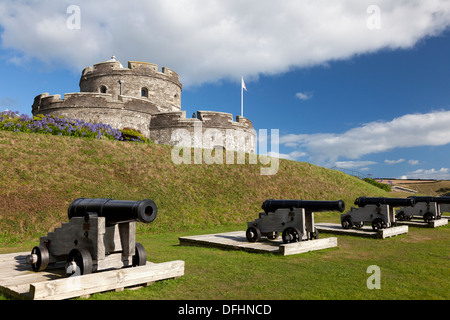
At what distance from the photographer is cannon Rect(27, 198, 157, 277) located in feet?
18.9

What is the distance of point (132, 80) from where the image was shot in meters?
34.5

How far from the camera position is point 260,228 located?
A: 1052 centimetres

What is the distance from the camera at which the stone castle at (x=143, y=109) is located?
28625 millimetres

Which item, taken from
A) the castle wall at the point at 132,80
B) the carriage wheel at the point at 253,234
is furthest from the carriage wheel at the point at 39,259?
the castle wall at the point at 132,80

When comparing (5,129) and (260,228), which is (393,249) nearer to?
(260,228)

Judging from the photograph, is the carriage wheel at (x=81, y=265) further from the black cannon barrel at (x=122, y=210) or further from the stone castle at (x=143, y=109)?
the stone castle at (x=143, y=109)

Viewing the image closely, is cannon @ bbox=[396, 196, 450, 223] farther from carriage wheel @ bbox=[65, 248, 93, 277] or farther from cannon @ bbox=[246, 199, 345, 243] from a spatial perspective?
carriage wheel @ bbox=[65, 248, 93, 277]

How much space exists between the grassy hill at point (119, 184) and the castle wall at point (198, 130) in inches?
257

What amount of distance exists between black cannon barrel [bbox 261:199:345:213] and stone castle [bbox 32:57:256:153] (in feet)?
65.9

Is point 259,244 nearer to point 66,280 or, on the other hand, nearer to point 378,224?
point 378,224

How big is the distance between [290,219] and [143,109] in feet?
75.9

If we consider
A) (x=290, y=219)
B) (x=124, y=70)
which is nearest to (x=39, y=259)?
(x=290, y=219)

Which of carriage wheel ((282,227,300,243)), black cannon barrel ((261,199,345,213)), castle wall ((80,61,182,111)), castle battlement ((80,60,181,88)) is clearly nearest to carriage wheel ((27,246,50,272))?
carriage wheel ((282,227,300,243))
